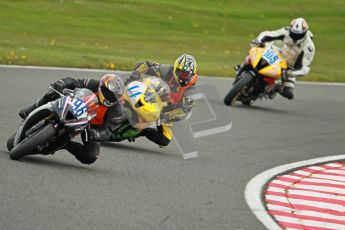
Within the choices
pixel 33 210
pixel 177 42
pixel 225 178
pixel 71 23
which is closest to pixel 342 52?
pixel 177 42

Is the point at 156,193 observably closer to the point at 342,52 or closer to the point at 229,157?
the point at 229,157

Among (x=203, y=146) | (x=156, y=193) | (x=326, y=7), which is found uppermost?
(x=156, y=193)

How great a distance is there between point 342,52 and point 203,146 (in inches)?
755

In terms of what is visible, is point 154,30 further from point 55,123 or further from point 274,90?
point 55,123

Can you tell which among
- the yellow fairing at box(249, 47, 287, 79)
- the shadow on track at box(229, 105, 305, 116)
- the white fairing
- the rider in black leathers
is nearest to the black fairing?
the rider in black leathers

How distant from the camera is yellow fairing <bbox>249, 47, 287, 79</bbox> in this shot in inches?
647

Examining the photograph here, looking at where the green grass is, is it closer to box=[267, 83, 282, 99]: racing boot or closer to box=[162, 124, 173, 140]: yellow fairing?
box=[267, 83, 282, 99]: racing boot

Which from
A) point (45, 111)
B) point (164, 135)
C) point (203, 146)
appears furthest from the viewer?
point (203, 146)

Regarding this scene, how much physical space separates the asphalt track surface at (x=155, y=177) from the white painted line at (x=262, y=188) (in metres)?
0.08

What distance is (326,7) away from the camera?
131ft

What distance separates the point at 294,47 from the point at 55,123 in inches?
341

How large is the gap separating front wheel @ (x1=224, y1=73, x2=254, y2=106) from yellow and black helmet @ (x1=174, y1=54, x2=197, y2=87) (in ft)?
13.8

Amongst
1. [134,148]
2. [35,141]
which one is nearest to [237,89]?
[134,148]

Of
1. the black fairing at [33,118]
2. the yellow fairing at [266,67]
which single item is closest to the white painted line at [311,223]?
the black fairing at [33,118]
